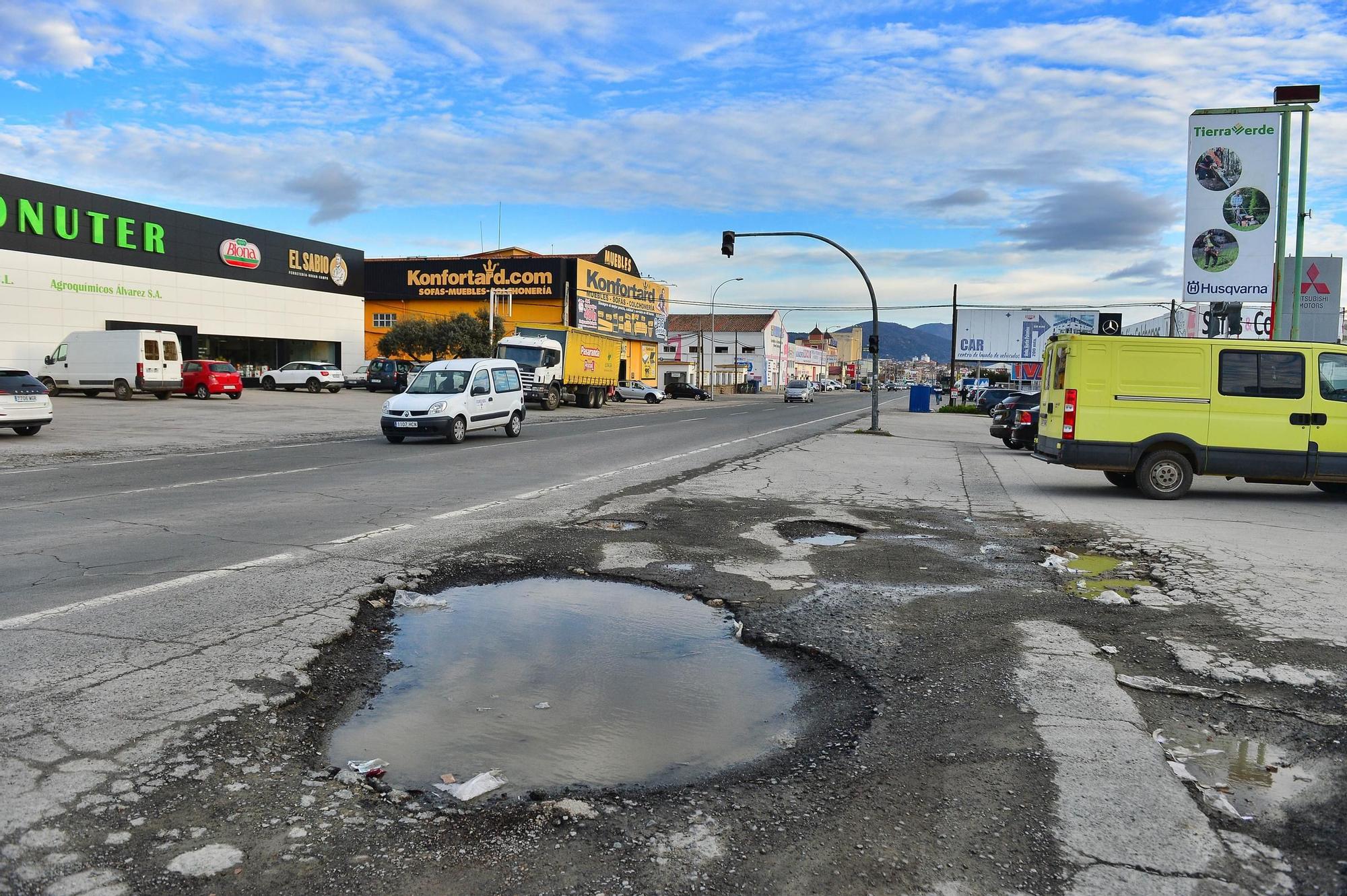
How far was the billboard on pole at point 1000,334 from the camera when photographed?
7369 cm

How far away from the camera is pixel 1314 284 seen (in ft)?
99.6

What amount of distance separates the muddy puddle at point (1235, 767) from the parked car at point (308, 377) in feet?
160

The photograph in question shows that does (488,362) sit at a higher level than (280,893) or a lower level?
higher

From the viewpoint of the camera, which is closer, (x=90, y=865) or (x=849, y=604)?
(x=90, y=865)

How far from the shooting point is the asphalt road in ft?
23.6

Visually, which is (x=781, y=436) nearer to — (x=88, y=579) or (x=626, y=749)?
(x=88, y=579)

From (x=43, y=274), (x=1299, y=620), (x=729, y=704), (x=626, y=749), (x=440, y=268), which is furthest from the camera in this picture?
(x=440, y=268)

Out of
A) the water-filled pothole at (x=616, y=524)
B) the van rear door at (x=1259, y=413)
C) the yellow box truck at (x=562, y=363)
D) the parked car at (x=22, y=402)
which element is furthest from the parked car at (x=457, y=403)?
the van rear door at (x=1259, y=413)

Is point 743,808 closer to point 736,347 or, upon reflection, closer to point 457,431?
point 457,431

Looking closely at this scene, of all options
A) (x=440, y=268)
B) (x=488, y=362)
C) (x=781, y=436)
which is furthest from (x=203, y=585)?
(x=440, y=268)

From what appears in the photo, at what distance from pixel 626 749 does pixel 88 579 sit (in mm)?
4782

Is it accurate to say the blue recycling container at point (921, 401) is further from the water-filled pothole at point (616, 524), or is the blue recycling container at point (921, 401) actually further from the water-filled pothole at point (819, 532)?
the water-filled pothole at point (616, 524)

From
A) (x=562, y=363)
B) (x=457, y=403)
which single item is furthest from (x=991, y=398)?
(x=457, y=403)

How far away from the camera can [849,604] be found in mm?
6480
